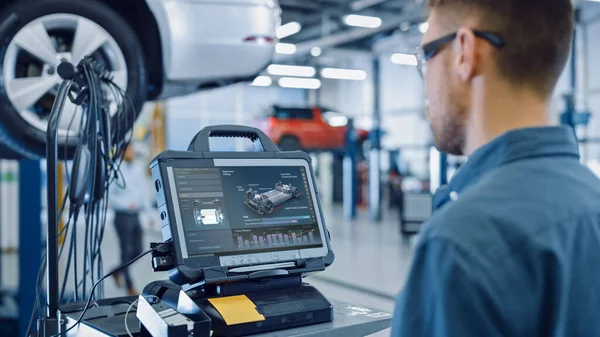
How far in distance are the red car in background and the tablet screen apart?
11.9 meters

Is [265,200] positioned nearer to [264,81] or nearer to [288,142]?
[288,142]

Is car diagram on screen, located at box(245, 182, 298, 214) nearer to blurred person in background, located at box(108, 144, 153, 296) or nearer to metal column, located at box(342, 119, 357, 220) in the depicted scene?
blurred person in background, located at box(108, 144, 153, 296)

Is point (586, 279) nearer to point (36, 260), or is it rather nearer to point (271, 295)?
point (271, 295)

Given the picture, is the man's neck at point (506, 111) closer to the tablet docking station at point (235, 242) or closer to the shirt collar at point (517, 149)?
the shirt collar at point (517, 149)

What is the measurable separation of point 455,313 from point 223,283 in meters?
0.70

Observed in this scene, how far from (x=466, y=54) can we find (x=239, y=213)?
2.24 feet

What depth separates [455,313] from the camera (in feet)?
2.37

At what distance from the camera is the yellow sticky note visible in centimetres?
123

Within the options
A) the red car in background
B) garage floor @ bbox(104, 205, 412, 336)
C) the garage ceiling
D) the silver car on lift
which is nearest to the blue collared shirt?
the silver car on lift

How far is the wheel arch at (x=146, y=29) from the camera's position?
2.79 m

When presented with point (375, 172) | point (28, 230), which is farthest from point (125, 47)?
point (375, 172)

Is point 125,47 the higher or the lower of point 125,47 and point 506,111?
the higher

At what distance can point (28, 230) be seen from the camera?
12.7ft

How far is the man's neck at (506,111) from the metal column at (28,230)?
3.52 m
